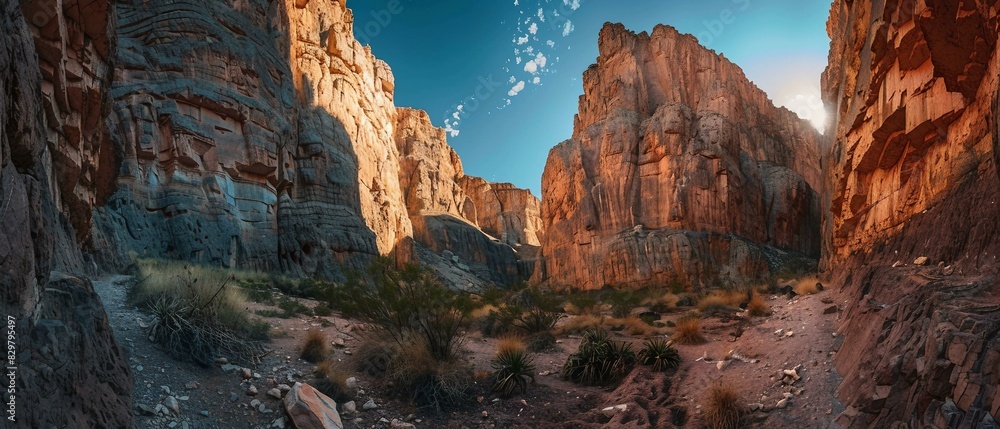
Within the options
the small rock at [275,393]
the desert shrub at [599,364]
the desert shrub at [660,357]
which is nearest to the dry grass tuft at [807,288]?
A: the desert shrub at [660,357]

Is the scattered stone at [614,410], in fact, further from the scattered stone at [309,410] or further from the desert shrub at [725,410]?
the scattered stone at [309,410]

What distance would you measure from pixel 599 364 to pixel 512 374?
2.25m

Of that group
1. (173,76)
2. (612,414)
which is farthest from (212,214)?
(612,414)

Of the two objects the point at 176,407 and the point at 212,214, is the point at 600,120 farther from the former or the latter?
the point at 176,407

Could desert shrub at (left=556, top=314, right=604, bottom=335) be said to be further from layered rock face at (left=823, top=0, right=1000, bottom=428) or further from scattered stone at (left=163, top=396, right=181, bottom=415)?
scattered stone at (left=163, top=396, right=181, bottom=415)

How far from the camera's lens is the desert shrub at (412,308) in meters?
11.6

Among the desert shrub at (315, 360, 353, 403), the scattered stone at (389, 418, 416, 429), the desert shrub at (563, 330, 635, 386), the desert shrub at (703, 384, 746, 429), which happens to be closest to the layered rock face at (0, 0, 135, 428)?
the desert shrub at (315, 360, 353, 403)

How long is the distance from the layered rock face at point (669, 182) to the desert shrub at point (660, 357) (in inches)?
925

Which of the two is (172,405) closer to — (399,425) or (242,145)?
(399,425)

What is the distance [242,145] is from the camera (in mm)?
29688

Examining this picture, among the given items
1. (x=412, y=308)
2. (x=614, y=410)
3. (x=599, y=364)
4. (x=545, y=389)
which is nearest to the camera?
(x=614, y=410)

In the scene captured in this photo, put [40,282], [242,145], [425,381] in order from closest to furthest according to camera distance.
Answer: [40,282]
[425,381]
[242,145]

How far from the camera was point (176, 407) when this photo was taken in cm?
679

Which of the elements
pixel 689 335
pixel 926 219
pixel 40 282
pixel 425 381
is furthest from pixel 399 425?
pixel 926 219
